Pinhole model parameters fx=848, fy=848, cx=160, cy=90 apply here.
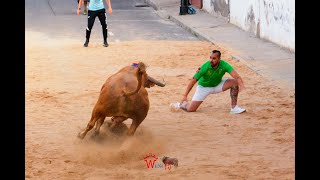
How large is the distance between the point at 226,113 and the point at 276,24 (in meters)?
7.93

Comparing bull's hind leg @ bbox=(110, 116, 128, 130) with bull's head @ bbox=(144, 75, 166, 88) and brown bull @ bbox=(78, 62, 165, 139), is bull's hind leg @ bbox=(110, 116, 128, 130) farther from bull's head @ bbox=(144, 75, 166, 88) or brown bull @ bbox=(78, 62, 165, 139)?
bull's head @ bbox=(144, 75, 166, 88)

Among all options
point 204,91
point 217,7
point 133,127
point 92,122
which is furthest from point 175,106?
point 217,7

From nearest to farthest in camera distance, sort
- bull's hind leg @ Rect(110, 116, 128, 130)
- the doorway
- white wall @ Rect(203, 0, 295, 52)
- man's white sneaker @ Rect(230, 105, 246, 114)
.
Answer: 1. bull's hind leg @ Rect(110, 116, 128, 130)
2. man's white sneaker @ Rect(230, 105, 246, 114)
3. white wall @ Rect(203, 0, 295, 52)
4. the doorway

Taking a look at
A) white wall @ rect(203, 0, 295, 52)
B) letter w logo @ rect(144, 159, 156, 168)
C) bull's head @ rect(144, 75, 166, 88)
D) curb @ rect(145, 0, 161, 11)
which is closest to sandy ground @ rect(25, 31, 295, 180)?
letter w logo @ rect(144, 159, 156, 168)

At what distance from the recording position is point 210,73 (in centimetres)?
1394

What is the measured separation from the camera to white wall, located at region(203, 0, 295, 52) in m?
20.3

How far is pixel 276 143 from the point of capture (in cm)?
1191

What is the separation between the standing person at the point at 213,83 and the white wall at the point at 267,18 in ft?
20.5

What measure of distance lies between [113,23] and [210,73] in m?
13.5

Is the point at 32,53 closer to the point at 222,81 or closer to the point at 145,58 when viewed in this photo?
the point at 145,58

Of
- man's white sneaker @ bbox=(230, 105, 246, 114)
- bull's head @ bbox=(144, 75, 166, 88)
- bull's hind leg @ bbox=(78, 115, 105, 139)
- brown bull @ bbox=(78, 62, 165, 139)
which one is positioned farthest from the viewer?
man's white sneaker @ bbox=(230, 105, 246, 114)

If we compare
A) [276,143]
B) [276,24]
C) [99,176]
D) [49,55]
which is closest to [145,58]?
[49,55]

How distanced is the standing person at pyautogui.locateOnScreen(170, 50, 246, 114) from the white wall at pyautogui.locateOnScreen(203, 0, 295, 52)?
6.24 meters

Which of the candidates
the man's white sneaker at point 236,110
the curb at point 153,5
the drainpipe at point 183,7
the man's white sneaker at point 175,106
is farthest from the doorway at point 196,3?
the man's white sneaker at point 236,110
